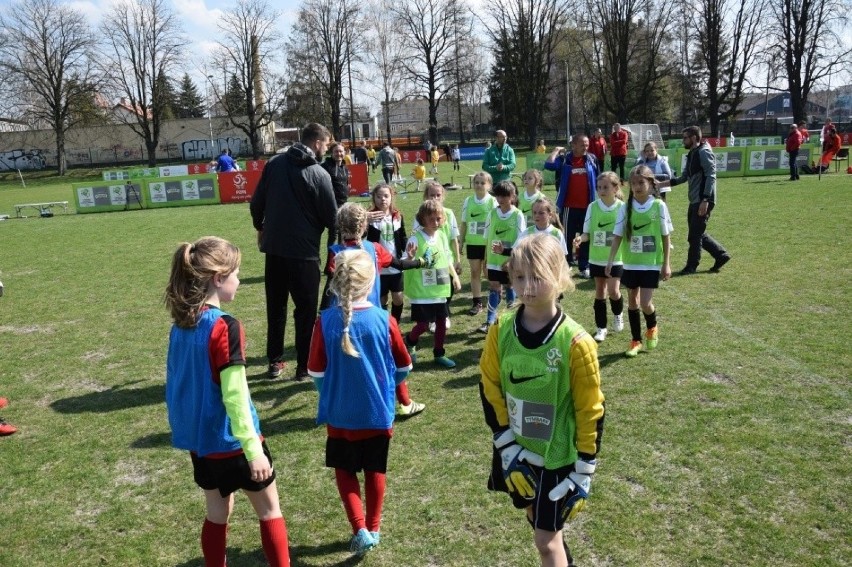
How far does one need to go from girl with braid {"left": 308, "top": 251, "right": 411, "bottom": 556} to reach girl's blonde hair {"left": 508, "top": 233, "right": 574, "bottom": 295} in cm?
98

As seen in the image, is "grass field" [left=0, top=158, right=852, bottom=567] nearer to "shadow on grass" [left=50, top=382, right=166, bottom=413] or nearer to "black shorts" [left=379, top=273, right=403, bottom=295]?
"shadow on grass" [left=50, top=382, right=166, bottom=413]

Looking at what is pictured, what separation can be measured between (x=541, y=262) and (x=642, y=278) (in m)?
4.07

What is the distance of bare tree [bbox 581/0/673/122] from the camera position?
56062 mm

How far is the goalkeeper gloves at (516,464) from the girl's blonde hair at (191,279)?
1425 mm

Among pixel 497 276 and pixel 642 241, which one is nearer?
pixel 642 241

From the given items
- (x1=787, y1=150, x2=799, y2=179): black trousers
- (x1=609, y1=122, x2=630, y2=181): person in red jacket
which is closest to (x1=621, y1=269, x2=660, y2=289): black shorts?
(x1=609, y1=122, x2=630, y2=181): person in red jacket

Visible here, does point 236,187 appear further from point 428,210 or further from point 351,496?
point 351,496

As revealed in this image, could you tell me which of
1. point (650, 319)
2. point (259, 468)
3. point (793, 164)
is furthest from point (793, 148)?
point (259, 468)

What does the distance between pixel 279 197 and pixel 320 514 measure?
9.86ft

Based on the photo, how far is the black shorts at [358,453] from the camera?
11.3ft

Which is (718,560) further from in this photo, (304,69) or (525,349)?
(304,69)

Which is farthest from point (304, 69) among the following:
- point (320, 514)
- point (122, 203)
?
point (320, 514)

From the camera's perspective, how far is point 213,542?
Answer: 3.04 m

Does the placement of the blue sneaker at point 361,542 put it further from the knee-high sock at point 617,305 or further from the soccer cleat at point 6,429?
the knee-high sock at point 617,305
